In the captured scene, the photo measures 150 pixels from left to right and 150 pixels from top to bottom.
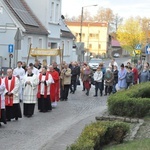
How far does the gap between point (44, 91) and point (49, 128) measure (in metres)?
4.30

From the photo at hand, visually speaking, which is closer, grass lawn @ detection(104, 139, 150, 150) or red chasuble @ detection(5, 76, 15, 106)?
grass lawn @ detection(104, 139, 150, 150)

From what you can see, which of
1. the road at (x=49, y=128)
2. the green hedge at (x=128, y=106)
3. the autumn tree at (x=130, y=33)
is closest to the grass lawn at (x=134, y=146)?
the road at (x=49, y=128)

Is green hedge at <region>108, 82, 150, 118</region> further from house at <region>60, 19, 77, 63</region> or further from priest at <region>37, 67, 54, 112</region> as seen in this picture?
house at <region>60, 19, 77, 63</region>

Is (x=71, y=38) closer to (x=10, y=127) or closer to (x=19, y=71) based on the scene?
(x=19, y=71)

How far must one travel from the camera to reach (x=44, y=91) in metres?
19.2

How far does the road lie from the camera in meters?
12.1

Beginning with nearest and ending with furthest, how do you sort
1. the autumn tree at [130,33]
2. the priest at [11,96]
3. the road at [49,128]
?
1. the road at [49,128]
2. the priest at [11,96]
3. the autumn tree at [130,33]

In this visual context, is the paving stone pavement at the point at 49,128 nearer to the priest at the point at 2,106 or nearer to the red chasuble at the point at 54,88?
the priest at the point at 2,106

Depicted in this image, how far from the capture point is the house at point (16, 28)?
41844mm

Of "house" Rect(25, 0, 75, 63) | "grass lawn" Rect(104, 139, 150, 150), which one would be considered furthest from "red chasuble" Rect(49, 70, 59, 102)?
"house" Rect(25, 0, 75, 63)

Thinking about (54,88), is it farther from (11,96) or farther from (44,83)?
(11,96)

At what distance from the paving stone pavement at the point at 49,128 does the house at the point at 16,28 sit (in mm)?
20761

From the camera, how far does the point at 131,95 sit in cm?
1703

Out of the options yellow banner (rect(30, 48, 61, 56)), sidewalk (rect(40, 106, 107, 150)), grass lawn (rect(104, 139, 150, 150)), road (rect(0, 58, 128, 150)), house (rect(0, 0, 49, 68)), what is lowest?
road (rect(0, 58, 128, 150))
